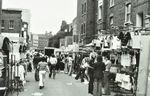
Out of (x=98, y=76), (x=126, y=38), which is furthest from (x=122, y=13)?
(x=98, y=76)

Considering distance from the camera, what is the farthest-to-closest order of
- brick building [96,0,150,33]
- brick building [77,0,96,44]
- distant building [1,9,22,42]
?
distant building [1,9,22,42]
brick building [77,0,96,44]
brick building [96,0,150,33]

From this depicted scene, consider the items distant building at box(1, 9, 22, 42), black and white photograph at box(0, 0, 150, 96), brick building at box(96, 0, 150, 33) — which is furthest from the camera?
distant building at box(1, 9, 22, 42)

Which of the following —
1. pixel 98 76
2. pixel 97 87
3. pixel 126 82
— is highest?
pixel 98 76

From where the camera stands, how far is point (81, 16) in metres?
52.2

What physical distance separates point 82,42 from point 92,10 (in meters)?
4.48

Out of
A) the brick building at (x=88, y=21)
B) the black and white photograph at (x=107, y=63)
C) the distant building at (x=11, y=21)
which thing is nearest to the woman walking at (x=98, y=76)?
the black and white photograph at (x=107, y=63)

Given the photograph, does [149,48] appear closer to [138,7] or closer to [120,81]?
[120,81]

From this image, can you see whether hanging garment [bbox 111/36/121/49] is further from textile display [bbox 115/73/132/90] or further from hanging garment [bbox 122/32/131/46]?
textile display [bbox 115/73/132/90]

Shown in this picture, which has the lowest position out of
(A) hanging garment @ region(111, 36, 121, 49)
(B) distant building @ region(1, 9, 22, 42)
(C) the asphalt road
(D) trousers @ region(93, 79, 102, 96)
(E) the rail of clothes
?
(C) the asphalt road

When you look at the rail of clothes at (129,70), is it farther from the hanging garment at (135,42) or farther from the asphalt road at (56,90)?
the asphalt road at (56,90)

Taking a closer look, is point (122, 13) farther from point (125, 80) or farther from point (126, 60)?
point (125, 80)

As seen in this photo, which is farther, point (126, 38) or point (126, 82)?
point (126, 38)

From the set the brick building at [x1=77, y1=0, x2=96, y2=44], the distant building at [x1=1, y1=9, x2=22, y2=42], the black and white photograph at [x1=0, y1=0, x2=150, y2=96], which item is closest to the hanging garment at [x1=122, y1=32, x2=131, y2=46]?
the black and white photograph at [x1=0, y1=0, x2=150, y2=96]

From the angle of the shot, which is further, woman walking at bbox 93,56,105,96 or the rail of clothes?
woman walking at bbox 93,56,105,96
